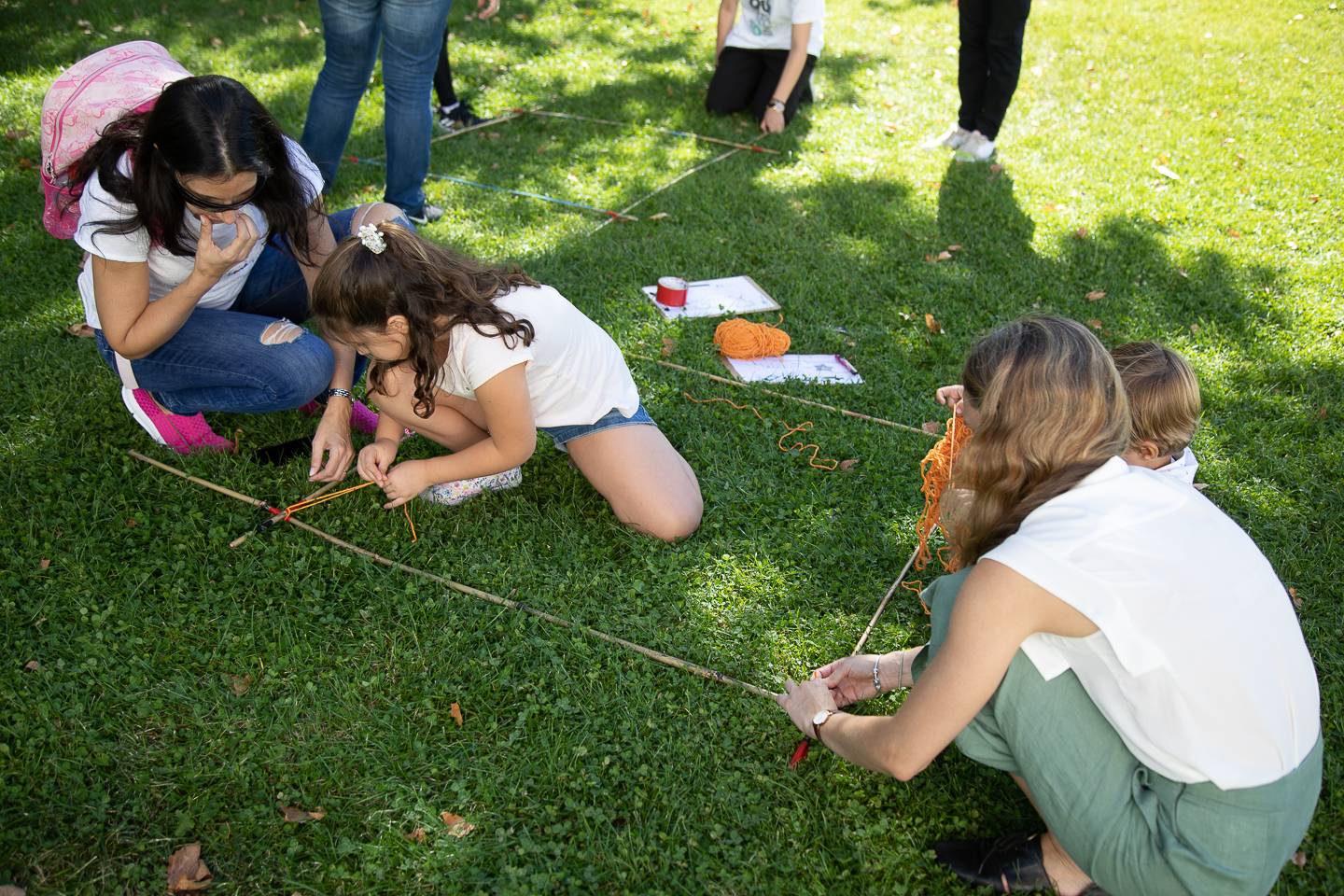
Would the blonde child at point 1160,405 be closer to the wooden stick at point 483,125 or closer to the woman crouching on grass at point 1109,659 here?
the woman crouching on grass at point 1109,659

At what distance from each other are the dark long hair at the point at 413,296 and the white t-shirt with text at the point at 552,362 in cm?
4

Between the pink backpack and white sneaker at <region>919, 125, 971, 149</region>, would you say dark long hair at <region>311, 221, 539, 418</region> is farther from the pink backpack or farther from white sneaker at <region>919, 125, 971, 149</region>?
white sneaker at <region>919, 125, 971, 149</region>

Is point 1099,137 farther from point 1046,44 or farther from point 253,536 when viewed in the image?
point 253,536

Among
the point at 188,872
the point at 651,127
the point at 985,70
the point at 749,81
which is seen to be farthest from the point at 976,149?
the point at 188,872

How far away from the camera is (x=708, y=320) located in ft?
13.0

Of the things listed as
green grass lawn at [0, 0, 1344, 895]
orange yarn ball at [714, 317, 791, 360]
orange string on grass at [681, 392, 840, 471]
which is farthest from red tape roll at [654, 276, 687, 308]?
orange string on grass at [681, 392, 840, 471]

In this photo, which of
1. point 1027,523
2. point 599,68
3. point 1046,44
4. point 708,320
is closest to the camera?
point 1027,523

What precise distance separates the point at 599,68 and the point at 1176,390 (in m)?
5.51

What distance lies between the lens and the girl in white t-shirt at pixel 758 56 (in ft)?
19.8

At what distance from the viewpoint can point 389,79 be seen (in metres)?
4.15

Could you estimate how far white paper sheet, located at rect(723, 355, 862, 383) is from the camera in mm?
3629

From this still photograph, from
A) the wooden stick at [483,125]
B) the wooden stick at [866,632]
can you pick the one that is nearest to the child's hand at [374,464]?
the wooden stick at [866,632]

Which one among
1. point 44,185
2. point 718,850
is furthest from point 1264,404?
point 44,185

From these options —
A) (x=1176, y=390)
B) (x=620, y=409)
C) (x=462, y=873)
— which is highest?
(x=1176, y=390)
